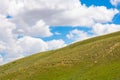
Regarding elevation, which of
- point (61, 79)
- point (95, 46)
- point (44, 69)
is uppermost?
point (95, 46)

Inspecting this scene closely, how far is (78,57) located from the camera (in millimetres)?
73500

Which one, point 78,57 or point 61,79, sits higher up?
point 78,57

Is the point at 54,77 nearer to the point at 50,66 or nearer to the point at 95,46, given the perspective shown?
the point at 50,66

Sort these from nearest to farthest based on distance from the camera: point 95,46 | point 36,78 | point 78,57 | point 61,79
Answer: point 61,79
point 36,78
point 78,57
point 95,46

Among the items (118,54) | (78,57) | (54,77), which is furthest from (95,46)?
(54,77)

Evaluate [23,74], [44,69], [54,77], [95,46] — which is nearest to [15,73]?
[23,74]

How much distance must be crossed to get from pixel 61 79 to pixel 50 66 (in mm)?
13439

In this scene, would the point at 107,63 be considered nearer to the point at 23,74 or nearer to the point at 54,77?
the point at 54,77

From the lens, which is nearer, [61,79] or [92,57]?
[61,79]

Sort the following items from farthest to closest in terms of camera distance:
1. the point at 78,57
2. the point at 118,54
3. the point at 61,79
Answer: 1. the point at 78,57
2. the point at 118,54
3. the point at 61,79

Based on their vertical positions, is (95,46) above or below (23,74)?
above

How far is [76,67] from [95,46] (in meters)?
18.1

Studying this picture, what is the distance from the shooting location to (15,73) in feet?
226

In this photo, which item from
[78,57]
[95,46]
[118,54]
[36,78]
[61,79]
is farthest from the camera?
[95,46]
